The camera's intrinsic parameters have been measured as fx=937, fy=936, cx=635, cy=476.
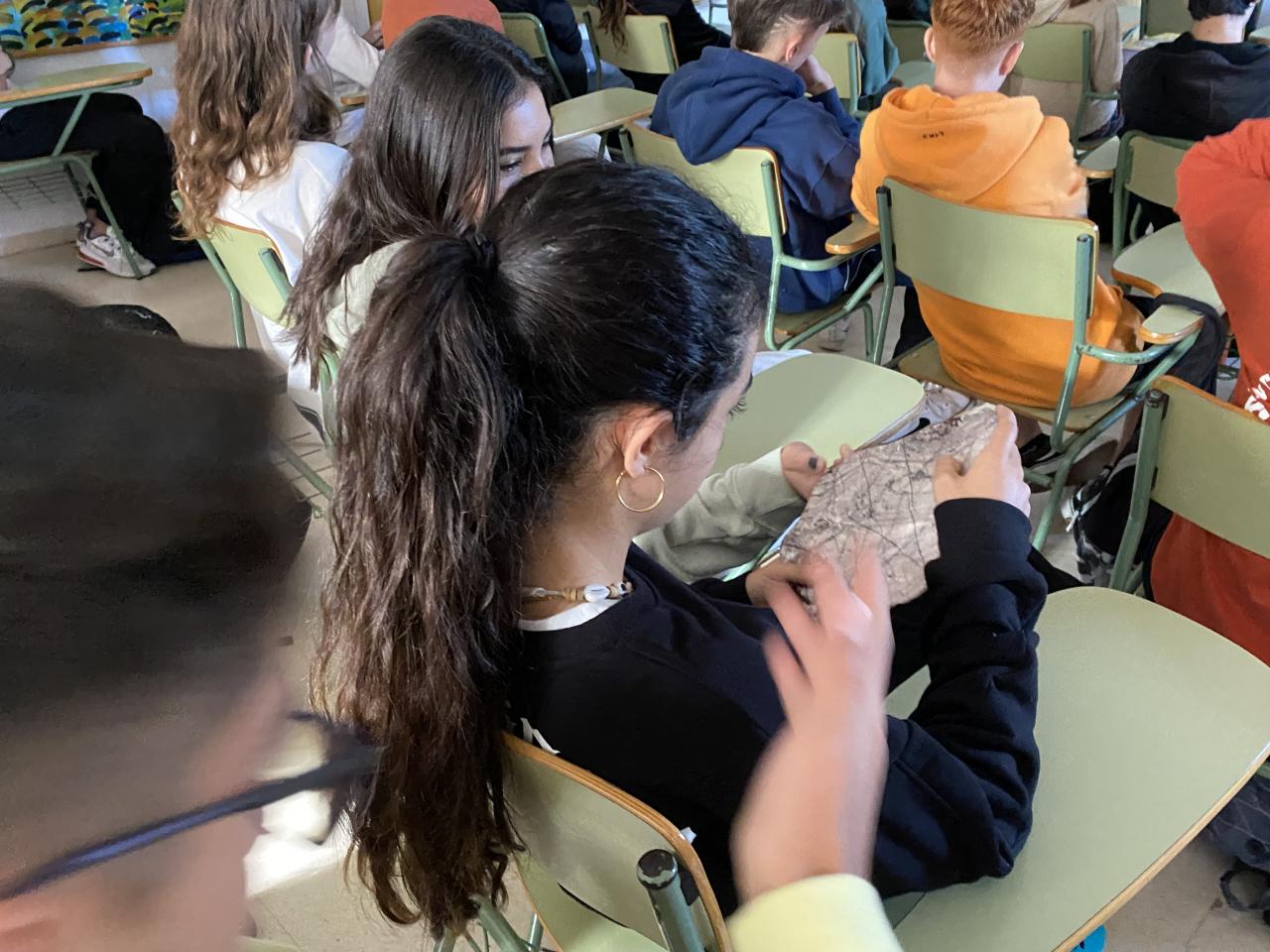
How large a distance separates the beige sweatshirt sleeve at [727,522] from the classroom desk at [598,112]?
163 centimetres

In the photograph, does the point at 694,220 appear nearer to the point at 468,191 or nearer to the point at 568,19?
the point at 468,191

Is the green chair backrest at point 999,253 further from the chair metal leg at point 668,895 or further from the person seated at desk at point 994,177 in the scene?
the chair metal leg at point 668,895

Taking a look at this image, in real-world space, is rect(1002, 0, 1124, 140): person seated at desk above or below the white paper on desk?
below

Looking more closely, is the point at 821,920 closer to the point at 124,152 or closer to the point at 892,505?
the point at 892,505

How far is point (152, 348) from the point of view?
1.13ft

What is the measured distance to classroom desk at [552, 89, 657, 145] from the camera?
259 cm

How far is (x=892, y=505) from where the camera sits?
102 cm

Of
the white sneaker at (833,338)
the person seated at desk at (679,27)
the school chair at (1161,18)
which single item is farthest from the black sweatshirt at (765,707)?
the school chair at (1161,18)

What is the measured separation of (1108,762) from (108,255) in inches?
159

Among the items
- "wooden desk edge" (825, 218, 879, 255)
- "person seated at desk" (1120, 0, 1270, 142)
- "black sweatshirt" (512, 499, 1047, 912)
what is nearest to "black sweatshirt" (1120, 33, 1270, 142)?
"person seated at desk" (1120, 0, 1270, 142)

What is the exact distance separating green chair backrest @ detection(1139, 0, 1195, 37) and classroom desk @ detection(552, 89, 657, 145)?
2.57 metres

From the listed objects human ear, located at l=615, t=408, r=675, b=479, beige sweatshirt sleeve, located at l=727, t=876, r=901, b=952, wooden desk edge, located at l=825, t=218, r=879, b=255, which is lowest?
wooden desk edge, located at l=825, t=218, r=879, b=255

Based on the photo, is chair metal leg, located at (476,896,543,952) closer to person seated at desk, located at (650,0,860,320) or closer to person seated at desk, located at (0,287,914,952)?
person seated at desk, located at (0,287,914,952)

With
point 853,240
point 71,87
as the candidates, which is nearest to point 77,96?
point 71,87
